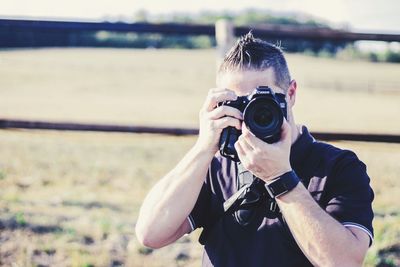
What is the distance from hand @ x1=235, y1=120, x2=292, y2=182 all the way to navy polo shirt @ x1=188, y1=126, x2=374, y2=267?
0.15m

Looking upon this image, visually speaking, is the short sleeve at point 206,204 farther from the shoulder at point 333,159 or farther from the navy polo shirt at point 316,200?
the shoulder at point 333,159

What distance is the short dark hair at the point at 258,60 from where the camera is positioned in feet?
5.38

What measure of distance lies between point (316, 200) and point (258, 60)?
0.46m

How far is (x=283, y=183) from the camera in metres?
1.46

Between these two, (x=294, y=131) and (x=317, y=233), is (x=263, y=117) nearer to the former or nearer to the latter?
(x=294, y=131)

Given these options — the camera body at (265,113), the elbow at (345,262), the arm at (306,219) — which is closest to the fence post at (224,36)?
the camera body at (265,113)

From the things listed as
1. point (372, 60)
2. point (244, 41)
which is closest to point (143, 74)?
point (372, 60)

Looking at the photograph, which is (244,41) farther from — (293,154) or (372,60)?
(372,60)

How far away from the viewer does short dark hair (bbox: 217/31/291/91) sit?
1.64 m

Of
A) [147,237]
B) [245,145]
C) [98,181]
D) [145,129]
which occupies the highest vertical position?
[245,145]

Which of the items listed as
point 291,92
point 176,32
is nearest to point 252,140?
point 291,92

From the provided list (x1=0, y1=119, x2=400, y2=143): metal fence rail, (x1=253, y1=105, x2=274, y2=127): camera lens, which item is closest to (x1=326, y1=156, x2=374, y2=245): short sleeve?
(x1=253, y1=105, x2=274, y2=127): camera lens

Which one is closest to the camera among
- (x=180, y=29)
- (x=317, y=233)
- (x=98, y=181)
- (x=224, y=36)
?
(x=317, y=233)

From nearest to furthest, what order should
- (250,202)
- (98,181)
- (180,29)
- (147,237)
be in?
(250,202)
(147,237)
(180,29)
(98,181)
